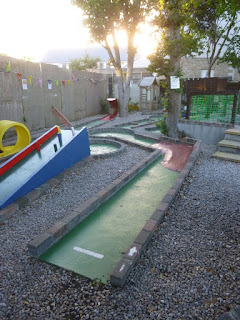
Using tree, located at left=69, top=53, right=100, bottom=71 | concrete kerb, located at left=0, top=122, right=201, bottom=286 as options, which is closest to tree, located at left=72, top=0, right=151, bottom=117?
concrete kerb, located at left=0, top=122, right=201, bottom=286

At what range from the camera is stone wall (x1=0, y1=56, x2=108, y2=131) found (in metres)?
9.23

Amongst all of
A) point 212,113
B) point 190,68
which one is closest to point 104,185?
point 212,113

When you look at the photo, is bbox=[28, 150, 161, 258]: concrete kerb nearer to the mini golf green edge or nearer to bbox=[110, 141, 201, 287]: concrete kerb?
the mini golf green edge

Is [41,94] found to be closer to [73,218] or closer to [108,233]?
[73,218]

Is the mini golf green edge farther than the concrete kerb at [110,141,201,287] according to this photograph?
Yes

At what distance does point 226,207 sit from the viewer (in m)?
4.39

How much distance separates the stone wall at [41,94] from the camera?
9227mm

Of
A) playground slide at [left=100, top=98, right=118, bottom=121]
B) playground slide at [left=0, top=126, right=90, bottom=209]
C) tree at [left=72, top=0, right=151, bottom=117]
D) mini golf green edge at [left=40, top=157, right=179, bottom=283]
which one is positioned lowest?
mini golf green edge at [left=40, top=157, right=179, bottom=283]

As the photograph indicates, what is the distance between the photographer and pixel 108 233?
3.83 meters

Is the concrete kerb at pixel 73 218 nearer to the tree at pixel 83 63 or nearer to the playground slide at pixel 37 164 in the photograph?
the playground slide at pixel 37 164

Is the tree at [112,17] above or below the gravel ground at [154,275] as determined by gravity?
above

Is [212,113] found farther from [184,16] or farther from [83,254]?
[83,254]

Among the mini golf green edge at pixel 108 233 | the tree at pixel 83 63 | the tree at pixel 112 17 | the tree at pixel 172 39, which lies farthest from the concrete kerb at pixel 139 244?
the tree at pixel 83 63

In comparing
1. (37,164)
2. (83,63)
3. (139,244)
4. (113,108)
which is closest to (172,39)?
(37,164)
